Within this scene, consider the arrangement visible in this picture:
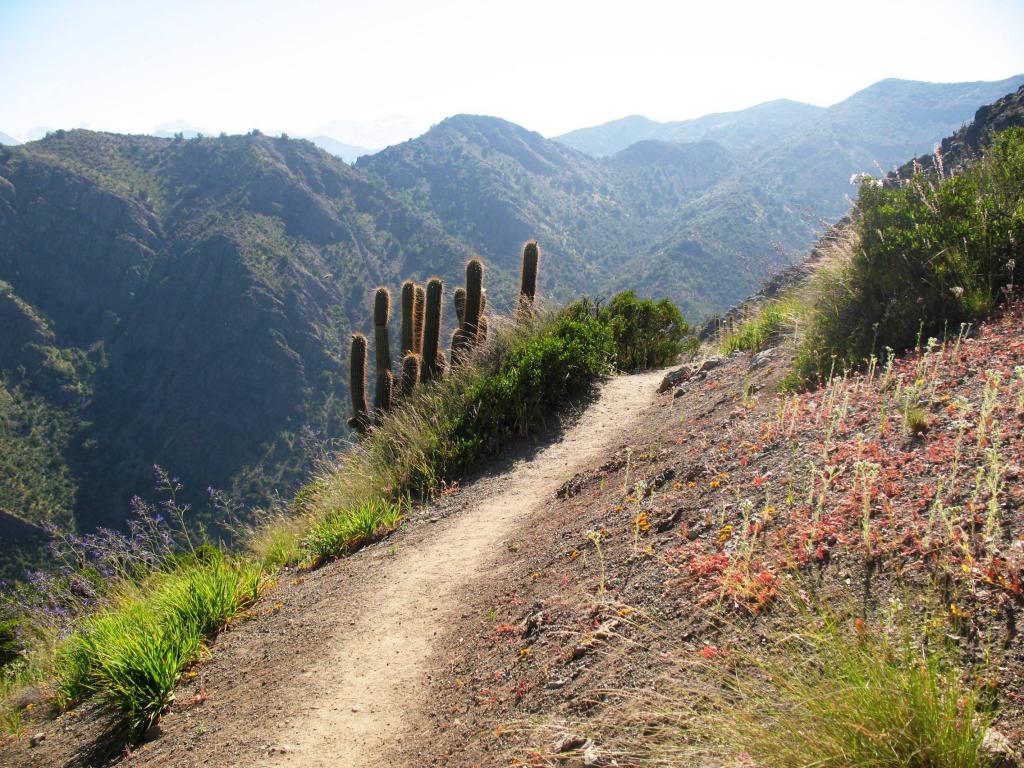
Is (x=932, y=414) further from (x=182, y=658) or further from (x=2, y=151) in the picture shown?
(x=2, y=151)

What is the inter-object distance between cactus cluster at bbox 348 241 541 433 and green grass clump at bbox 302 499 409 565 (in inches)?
157

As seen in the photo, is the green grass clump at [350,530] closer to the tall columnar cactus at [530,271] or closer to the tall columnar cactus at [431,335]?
the tall columnar cactus at [431,335]

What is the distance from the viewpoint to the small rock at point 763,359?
776cm

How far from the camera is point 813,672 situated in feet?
7.05

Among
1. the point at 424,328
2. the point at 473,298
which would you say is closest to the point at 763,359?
the point at 473,298

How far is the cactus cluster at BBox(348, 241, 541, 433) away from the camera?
442 inches

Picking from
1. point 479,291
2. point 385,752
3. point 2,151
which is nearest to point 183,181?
point 2,151

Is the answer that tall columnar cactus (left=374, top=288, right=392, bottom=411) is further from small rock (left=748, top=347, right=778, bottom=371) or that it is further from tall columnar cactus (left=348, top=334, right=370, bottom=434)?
small rock (left=748, top=347, right=778, bottom=371)

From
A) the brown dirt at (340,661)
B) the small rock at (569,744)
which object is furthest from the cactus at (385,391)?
the small rock at (569,744)

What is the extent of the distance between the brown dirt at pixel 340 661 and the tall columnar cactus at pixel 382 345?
481 centimetres

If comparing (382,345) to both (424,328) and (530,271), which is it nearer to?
(424,328)

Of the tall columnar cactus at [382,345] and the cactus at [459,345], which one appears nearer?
the cactus at [459,345]

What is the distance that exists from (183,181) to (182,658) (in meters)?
151

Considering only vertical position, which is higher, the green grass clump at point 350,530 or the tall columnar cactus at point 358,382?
the tall columnar cactus at point 358,382
